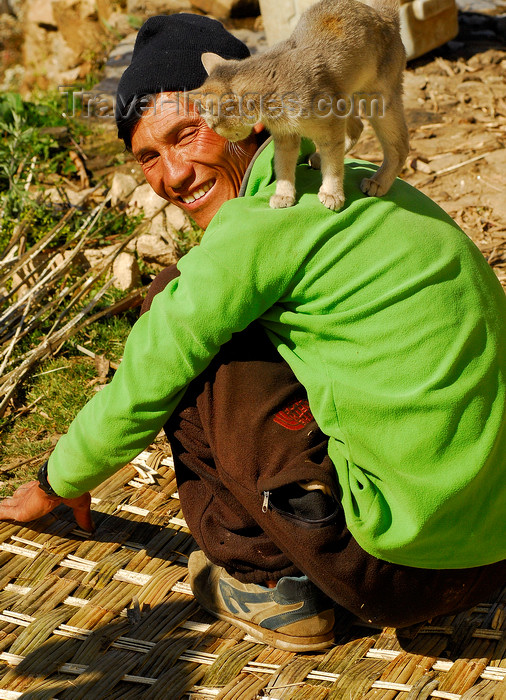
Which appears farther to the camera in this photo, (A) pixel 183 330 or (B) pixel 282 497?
(B) pixel 282 497

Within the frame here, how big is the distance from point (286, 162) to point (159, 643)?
4.74ft

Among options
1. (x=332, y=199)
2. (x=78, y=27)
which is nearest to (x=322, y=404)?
(x=332, y=199)

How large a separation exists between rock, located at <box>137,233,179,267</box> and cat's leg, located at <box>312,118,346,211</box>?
225 centimetres

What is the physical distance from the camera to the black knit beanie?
225 cm

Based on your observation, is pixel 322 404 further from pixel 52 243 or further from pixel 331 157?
pixel 52 243

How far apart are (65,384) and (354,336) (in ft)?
7.27

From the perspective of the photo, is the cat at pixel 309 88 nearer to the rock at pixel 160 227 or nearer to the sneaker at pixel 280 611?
the sneaker at pixel 280 611

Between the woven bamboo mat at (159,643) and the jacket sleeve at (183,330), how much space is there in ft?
1.96

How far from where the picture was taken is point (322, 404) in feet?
5.75

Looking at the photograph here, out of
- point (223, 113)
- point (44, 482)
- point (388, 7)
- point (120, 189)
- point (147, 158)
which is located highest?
point (388, 7)

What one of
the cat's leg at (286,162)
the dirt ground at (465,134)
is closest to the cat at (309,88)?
the cat's leg at (286,162)

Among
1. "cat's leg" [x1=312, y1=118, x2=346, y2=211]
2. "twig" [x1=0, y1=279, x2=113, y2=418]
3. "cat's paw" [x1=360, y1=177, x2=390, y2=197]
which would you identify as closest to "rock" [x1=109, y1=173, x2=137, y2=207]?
"twig" [x1=0, y1=279, x2=113, y2=418]

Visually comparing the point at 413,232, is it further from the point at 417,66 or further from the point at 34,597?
the point at 417,66

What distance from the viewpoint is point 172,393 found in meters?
1.87
